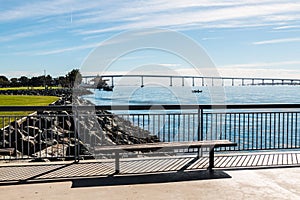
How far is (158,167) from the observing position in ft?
21.2

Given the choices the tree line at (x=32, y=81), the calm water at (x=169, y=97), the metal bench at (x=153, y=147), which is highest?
the tree line at (x=32, y=81)

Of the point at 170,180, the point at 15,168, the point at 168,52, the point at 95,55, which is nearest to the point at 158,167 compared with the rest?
the point at 170,180

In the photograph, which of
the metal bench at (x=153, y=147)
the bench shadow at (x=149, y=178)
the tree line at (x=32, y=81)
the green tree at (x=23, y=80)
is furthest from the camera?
the green tree at (x=23, y=80)

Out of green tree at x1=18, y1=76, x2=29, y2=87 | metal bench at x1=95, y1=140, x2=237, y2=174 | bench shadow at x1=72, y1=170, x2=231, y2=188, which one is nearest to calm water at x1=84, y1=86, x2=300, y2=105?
metal bench at x1=95, y1=140, x2=237, y2=174

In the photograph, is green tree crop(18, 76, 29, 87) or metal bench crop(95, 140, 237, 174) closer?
metal bench crop(95, 140, 237, 174)

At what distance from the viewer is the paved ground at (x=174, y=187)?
16.0ft

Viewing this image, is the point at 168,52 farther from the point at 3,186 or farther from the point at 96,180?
the point at 3,186

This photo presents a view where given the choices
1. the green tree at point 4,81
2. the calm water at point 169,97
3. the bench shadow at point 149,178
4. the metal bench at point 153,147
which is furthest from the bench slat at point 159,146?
the green tree at point 4,81

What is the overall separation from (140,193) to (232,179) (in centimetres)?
154

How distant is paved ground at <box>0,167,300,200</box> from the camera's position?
16.0ft

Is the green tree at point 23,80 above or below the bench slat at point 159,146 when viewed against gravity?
above

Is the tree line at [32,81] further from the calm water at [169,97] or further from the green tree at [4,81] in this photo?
the calm water at [169,97]

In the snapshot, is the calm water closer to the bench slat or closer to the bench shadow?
the bench slat

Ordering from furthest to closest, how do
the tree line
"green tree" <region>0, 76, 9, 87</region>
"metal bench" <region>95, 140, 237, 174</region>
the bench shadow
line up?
"green tree" <region>0, 76, 9, 87</region> → the tree line → "metal bench" <region>95, 140, 237, 174</region> → the bench shadow
